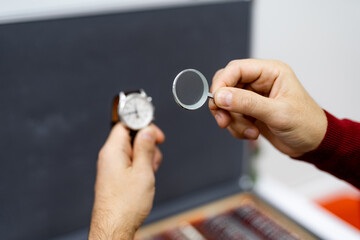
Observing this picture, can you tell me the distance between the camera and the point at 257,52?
1.42 m

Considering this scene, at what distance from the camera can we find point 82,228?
1.13 metres

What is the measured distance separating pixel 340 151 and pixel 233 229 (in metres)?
0.45

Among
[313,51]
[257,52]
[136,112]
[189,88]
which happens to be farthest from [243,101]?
[313,51]

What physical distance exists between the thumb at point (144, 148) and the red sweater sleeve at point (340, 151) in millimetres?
386

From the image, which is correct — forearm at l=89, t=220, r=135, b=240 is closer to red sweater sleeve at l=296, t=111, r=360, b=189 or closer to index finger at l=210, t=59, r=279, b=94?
index finger at l=210, t=59, r=279, b=94

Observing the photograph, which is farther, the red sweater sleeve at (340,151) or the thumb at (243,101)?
the red sweater sleeve at (340,151)

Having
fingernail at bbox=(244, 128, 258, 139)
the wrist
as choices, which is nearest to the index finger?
fingernail at bbox=(244, 128, 258, 139)

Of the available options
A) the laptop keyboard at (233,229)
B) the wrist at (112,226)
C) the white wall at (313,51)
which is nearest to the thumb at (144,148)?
the wrist at (112,226)

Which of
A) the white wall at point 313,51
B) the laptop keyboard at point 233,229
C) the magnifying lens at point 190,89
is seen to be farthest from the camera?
the white wall at point 313,51

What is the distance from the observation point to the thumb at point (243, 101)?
25.5 inches

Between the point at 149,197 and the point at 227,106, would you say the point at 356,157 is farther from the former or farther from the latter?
the point at 149,197

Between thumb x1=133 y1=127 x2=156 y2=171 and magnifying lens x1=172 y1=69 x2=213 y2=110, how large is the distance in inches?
8.9

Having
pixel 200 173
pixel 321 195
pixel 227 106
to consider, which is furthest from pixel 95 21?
pixel 321 195

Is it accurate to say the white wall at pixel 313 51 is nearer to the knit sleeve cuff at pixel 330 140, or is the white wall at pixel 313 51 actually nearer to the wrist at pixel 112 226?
the knit sleeve cuff at pixel 330 140
